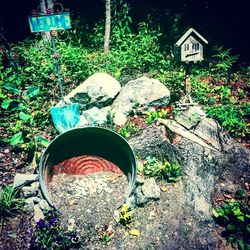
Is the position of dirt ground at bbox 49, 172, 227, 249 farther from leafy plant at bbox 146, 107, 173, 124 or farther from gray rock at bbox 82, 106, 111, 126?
leafy plant at bbox 146, 107, 173, 124

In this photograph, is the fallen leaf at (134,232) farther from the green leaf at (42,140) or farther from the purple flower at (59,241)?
the green leaf at (42,140)

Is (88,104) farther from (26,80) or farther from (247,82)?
(247,82)

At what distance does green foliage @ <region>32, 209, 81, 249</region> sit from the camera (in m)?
3.46

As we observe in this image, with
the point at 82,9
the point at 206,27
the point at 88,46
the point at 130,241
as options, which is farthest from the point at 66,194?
the point at 82,9

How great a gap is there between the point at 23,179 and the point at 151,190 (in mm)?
2051

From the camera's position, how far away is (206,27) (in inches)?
326

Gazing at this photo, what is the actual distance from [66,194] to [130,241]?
4.21 ft

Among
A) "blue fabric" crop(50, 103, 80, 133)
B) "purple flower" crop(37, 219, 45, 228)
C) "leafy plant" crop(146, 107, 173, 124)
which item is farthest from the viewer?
"leafy plant" crop(146, 107, 173, 124)

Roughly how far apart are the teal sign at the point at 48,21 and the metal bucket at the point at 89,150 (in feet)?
6.48

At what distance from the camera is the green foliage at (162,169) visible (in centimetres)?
430

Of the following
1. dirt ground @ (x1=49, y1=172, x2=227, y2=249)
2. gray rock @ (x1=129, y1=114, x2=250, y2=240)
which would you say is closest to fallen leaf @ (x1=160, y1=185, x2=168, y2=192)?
dirt ground @ (x1=49, y1=172, x2=227, y2=249)

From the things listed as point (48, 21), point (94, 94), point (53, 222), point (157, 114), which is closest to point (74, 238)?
point (53, 222)

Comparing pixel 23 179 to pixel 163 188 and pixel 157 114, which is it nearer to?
pixel 163 188

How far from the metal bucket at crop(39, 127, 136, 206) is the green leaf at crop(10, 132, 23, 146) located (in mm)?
825
